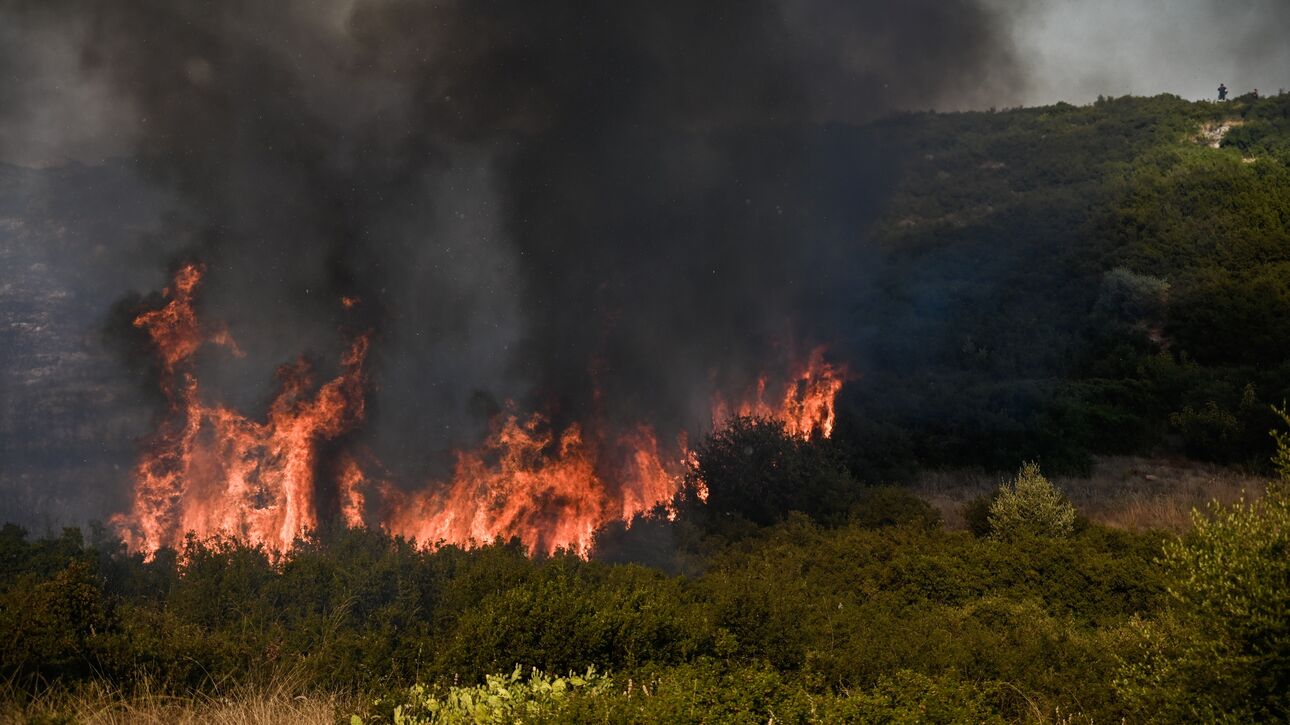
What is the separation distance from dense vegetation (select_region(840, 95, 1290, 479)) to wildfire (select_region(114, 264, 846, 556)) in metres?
8.64

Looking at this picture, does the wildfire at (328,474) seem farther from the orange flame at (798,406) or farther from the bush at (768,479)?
the orange flame at (798,406)

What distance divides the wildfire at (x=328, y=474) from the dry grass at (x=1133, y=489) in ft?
26.2

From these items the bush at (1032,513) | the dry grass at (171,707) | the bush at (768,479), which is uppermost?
the bush at (768,479)

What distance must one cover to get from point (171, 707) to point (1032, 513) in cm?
1452

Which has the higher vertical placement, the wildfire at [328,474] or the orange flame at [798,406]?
the orange flame at [798,406]

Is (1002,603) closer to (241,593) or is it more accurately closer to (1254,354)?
(241,593)

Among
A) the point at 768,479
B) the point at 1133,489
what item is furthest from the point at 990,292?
the point at 768,479

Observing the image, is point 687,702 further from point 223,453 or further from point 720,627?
point 223,453

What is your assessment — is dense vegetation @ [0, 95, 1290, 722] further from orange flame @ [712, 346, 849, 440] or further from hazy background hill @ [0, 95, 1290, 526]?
orange flame @ [712, 346, 849, 440]

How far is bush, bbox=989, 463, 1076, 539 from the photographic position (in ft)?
49.6

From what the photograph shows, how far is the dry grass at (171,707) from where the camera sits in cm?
650

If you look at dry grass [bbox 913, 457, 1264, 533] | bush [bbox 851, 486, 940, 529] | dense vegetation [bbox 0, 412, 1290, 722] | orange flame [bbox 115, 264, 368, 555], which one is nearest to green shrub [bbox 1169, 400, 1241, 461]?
dry grass [bbox 913, 457, 1264, 533]

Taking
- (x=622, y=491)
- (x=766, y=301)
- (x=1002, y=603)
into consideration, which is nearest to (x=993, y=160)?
(x=766, y=301)

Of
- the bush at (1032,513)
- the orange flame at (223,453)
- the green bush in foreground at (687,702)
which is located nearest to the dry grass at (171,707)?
the green bush in foreground at (687,702)
